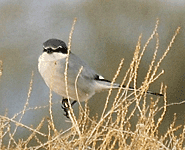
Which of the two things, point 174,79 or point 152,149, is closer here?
point 152,149

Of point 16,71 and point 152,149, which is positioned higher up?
point 152,149

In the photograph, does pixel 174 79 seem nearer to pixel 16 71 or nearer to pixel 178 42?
pixel 178 42

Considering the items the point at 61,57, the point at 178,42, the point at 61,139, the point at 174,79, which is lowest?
the point at 174,79

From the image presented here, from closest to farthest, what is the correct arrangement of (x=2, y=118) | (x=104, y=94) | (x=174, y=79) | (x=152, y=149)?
(x=152, y=149)
(x=2, y=118)
(x=104, y=94)
(x=174, y=79)

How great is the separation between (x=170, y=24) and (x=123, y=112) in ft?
28.5

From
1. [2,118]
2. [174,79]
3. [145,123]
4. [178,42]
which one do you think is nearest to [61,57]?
[2,118]

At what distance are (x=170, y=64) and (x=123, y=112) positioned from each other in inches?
305

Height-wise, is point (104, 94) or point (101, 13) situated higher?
point (101, 13)

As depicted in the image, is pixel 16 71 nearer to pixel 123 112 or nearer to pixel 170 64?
pixel 170 64

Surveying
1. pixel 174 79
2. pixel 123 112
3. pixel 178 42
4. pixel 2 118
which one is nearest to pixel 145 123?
pixel 123 112

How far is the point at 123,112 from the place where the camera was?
2.88 metres

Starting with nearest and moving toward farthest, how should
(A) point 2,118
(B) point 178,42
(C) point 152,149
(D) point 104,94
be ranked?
(C) point 152,149
(A) point 2,118
(D) point 104,94
(B) point 178,42

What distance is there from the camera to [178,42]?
10984 millimetres

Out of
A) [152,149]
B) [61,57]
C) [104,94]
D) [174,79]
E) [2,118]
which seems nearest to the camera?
[152,149]
